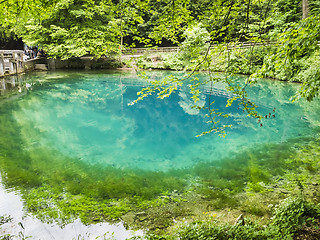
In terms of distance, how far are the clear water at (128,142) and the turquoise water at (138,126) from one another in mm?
39

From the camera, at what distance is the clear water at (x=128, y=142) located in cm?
679

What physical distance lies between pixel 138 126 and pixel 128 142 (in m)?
2.14

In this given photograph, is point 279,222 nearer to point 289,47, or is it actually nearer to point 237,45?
point 289,47

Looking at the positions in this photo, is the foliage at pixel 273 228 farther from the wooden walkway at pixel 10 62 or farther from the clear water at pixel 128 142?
the wooden walkway at pixel 10 62

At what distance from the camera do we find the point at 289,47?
3688mm

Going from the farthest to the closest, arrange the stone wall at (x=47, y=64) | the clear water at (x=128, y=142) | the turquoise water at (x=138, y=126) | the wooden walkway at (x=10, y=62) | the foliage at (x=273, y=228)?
the stone wall at (x=47, y=64) → the wooden walkway at (x=10, y=62) → the turquoise water at (x=138, y=126) → the clear water at (x=128, y=142) → the foliage at (x=273, y=228)

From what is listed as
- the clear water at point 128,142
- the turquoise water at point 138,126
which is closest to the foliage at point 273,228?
the clear water at point 128,142

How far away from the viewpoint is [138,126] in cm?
1190

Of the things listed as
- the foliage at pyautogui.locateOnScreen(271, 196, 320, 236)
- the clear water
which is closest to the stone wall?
the clear water

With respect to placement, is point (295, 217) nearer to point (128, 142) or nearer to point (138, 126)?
point (128, 142)

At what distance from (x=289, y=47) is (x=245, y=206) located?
3.48m

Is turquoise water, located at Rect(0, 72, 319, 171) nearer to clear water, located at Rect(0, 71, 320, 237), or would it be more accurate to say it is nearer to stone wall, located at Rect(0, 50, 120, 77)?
clear water, located at Rect(0, 71, 320, 237)

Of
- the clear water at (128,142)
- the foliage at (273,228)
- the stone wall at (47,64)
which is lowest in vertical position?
the clear water at (128,142)

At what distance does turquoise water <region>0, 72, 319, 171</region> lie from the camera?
8680 millimetres
